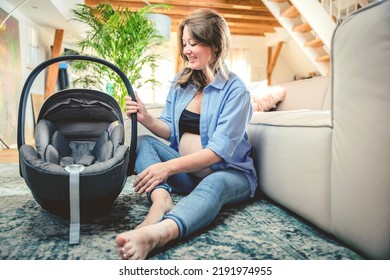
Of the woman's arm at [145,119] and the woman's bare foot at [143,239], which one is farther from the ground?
the woman's arm at [145,119]

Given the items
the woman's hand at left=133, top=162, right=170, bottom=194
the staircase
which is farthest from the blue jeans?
the staircase

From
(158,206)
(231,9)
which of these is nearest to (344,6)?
(231,9)

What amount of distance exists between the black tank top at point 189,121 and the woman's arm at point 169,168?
229mm

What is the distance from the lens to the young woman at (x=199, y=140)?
960mm

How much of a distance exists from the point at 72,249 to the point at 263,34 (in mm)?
7523

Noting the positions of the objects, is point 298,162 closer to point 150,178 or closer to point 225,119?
point 225,119

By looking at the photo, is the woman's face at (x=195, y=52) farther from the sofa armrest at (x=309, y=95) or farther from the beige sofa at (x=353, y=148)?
the sofa armrest at (x=309, y=95)

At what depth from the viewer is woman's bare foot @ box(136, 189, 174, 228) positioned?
94 cm

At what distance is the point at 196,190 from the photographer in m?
0.99

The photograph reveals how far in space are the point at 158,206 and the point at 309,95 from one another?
150 centimetres

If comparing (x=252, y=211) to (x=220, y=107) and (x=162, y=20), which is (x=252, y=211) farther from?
(x=162, y=20)

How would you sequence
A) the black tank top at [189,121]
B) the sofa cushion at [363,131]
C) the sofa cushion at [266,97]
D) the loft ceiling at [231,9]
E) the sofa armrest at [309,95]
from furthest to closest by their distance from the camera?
1. the loft ceiling at [231,9]
2. the sofa cushion at [266,97]
3. the sofa armrest at [309,95]
4. the black tank top at [189,121]
5. the sofa cushion at [363,131]

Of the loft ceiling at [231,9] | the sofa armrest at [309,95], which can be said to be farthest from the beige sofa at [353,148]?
the loft ceiling at [231,9]

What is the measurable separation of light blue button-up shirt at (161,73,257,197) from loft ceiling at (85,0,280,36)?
3846 millimetres
